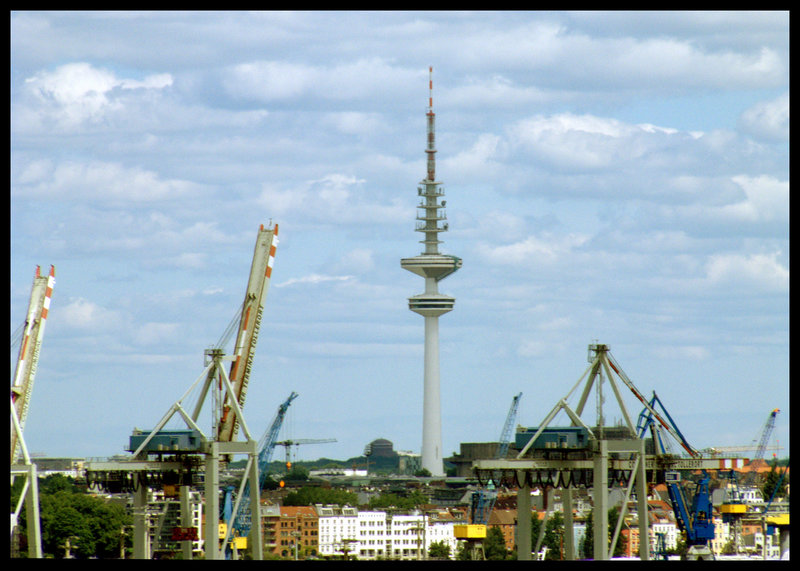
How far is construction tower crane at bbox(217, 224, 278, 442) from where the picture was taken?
68.1m

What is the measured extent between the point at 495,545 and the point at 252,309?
70.9 metres

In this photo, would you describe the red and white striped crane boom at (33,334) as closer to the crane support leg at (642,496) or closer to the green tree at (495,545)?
the crane support leg at (642,496)

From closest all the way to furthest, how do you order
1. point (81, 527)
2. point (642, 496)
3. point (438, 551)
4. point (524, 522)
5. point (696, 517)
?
point (642, 496) → point (524, 522) → point (696, 517) → point (81, 527) → point (438, 551)

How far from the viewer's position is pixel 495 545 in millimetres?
132875

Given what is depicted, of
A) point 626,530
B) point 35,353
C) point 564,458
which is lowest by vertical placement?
point 626,530

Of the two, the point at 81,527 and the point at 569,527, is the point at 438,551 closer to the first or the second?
the point at 81,527

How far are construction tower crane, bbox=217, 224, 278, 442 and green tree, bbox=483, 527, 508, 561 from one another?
6433 cm

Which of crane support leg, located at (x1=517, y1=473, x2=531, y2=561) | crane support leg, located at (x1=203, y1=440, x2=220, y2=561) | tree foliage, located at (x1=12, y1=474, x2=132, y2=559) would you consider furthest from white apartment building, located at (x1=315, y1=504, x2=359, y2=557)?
crane support leg, located at (x1=203, y1=440, x2=220, y2=561)

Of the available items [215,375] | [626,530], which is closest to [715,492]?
[626,530]

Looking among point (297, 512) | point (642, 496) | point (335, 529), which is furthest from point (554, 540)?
point (642, 496)

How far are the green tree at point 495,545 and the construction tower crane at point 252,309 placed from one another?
64.3m
